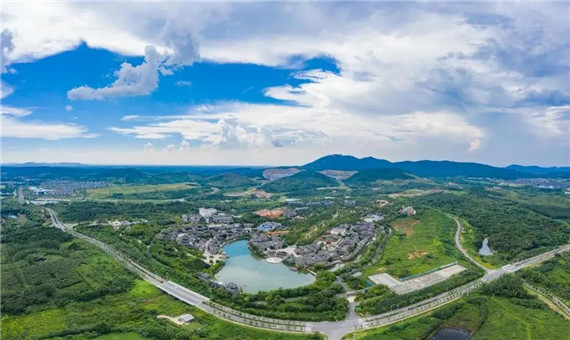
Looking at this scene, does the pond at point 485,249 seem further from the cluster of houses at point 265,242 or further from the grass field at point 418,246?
the cluster of houses at point 265,242

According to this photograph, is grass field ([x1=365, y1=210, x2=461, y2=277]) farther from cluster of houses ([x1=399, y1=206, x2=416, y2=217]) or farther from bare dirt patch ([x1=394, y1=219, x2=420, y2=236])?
cluster of houses ([x1=399, y1=206, x2=416, y2=217])

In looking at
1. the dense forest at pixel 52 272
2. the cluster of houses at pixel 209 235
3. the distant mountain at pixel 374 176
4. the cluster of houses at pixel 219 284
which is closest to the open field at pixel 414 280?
the cluster of houses at pixel 219 284

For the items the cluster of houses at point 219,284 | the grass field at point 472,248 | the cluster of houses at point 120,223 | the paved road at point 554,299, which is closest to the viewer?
the paved road at point 554,299

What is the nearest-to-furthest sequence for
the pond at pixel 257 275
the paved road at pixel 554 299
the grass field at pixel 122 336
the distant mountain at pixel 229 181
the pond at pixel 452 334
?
the grass field at pixel 122 336 < the pond at pixel 452 334 < the paved road at pixel 554 299 < the pond at pixel 257 275 < the distant mountain at pixel 229 181

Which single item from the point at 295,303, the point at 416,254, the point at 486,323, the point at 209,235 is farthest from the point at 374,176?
the point at 295,303

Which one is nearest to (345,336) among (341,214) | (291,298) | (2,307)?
(291,298)

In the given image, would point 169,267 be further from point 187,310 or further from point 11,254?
point 11,254

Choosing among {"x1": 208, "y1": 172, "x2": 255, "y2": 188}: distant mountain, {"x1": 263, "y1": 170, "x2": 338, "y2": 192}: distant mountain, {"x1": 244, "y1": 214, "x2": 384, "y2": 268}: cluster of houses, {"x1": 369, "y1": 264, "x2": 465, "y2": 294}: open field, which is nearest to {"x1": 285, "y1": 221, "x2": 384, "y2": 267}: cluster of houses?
{"x1": 244, "y1": 214, "x2": 384, "y2": 268}: cluster of houses
